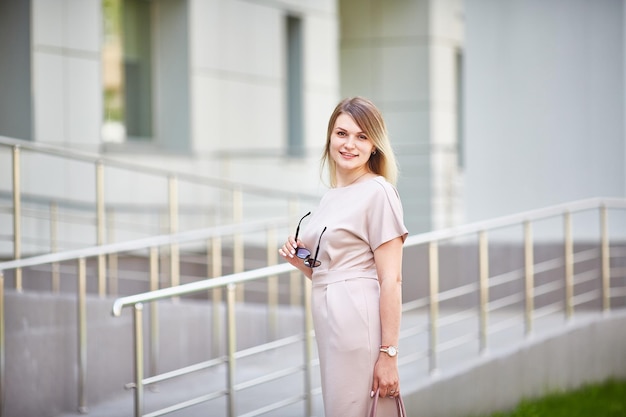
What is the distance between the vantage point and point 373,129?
144 inches

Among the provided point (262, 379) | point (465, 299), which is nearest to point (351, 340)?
point (262, 379)

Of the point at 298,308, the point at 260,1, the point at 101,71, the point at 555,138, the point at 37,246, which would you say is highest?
the point at 260,1

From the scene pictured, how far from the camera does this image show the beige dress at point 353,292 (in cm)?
362

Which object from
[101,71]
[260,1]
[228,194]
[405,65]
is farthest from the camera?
[405,65]

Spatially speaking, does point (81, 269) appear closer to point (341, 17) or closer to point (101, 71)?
point (101, 71)

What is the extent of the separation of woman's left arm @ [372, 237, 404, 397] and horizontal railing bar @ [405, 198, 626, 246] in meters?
2.63

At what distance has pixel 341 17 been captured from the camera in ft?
58.8

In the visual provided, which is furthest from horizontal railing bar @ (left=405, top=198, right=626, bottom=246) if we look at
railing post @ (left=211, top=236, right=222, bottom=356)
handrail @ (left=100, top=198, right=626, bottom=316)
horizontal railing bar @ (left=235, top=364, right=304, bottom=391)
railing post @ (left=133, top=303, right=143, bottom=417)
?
railing post @ (left=133, top=303, right=143, bottom=417)

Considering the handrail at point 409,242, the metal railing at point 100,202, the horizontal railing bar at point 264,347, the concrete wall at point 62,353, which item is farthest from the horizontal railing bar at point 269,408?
the metal railing at point 100,202

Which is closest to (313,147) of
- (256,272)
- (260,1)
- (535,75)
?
(260,1)

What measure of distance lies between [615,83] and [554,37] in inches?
30.3

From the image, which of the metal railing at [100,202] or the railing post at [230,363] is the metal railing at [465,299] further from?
the metal railing at [100,202]

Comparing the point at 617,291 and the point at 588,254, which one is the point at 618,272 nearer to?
the point at 617,291

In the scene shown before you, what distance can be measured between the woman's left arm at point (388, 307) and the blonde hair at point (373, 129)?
28 cm
